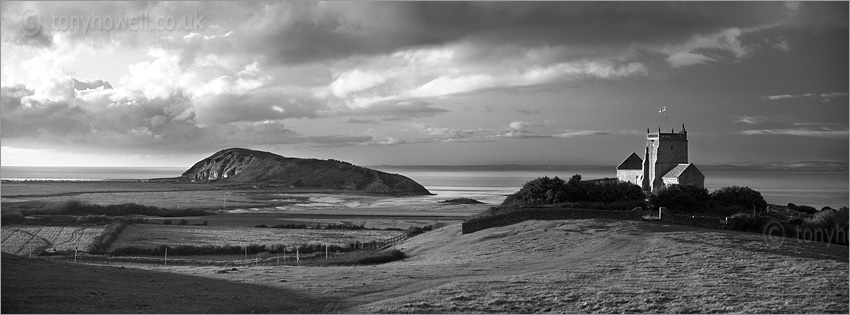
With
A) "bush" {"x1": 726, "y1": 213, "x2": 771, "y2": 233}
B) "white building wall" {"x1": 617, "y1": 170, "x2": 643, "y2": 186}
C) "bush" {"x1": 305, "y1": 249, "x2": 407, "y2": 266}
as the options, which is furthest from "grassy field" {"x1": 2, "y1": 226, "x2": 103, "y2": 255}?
"white building wall" {"x1": 617, "y1": 170, "x2": 643, "y2": 186}

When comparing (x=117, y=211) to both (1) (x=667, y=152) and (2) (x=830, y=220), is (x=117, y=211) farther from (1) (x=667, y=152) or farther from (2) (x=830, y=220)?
(2) (x=830, y=220)

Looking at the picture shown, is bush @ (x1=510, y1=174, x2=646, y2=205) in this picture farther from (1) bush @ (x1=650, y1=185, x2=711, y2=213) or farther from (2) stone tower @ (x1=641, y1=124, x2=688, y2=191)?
(2) stone tower @ (x1=641, y1=124, x2=688, y2=191)

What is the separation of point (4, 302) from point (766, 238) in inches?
1096

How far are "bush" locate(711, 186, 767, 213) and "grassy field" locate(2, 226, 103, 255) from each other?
3945cm

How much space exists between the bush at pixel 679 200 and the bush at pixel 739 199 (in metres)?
2.26

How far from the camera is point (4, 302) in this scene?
16.3 m

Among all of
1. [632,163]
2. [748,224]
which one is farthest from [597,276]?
[632,163]

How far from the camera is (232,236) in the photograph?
4575 cm

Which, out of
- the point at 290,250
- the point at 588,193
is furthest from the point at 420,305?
the point at 588,193

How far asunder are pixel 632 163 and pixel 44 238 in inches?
1845

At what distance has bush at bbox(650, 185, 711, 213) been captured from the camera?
43312mm

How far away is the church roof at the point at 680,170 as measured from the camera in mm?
51062

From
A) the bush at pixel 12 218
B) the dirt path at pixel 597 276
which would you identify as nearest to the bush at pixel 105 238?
the bush at pixel 12 218

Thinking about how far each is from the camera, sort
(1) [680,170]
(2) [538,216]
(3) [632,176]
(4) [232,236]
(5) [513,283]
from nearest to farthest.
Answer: (5) [513,283] → (2) [538,216] → (4) [232,236] → (1) [680,170] → (3) [632,176]
